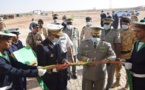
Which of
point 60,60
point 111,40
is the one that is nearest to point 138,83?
point 60,60

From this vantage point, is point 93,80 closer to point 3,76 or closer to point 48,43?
point 48,43

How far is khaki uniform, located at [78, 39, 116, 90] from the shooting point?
5.25 metres

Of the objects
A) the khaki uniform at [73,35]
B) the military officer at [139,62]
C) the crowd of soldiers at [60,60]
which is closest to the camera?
the crowd of soldiers at [60,60]

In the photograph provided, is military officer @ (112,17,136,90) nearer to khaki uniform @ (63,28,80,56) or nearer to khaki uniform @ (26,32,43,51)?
khaki uniform @ (63,28,80,56)

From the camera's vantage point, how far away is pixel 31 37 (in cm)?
768

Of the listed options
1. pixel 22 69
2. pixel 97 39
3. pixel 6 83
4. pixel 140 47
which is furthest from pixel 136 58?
pixel 6 83

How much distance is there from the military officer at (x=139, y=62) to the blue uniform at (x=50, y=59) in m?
1.50

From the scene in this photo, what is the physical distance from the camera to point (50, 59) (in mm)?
4875

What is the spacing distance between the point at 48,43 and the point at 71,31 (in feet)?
11.9

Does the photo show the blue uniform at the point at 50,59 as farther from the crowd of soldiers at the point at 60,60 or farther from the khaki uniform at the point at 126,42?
the khaki uniform at the point at 126,42

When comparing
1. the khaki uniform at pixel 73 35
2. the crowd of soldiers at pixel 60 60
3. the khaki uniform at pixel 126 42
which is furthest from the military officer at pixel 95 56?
the khaki uniform at pixel 73 35

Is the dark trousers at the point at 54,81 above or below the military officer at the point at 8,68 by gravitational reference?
below

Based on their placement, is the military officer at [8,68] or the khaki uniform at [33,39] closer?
the military officer at [8,68]

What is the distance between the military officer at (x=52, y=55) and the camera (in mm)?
4793
